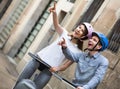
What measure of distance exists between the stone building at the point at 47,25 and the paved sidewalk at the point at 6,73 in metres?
0.37

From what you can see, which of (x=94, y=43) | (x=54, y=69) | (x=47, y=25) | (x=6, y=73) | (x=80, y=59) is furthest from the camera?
(x=47, y=25)

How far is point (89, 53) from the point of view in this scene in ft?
15.0

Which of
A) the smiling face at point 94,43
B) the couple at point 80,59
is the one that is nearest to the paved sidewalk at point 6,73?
the couple at point 80,59

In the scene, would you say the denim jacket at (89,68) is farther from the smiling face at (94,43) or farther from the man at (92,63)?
the smiling face at (94,43)

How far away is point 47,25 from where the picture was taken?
36.7ft

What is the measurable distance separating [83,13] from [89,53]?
5234 mm

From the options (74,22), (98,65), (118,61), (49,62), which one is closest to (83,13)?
(74,22)

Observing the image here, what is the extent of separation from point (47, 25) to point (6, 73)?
2.49 meters

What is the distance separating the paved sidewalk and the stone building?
1.20ft

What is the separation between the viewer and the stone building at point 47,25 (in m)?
7.58

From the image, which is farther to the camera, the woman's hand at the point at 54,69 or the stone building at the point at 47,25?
the stone building at the point at 47,25

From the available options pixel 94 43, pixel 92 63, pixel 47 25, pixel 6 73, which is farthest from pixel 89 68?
pixel 47 25

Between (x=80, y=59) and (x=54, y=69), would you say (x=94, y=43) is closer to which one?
(x=80, y=59)

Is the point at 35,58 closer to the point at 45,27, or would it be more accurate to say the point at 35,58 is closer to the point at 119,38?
the point at 119,38
